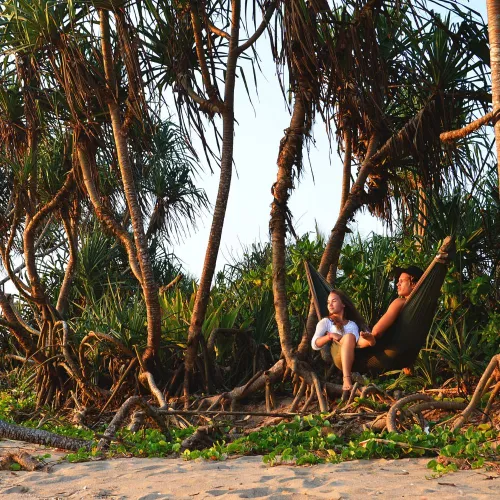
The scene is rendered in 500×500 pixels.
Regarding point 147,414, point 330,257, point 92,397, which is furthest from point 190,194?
point 147,414

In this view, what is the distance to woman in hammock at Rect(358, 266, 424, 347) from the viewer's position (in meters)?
6.06

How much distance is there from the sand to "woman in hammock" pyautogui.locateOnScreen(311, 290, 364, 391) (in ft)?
4.82

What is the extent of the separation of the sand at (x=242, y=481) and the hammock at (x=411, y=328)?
4.85 ft

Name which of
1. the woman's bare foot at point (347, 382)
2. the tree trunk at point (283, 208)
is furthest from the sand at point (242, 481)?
the tree trunk at point (283, 208)

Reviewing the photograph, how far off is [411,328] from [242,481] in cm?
216

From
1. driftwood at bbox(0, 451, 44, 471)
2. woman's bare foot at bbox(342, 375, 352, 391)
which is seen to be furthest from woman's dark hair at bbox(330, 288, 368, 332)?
driftwood at bbox(0, 451, 44, 471)

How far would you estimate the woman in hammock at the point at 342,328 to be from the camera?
20.3 ft

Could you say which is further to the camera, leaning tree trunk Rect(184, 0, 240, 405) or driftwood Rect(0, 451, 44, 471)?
leaning tree trunk Rect(184, 0, 240, 405)

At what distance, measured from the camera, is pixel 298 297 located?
8.64m

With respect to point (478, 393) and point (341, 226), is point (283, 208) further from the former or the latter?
point (478, 393)

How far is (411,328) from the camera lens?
5902mm

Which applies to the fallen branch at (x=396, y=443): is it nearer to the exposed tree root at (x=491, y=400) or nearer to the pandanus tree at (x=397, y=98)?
the exposed tree root at (x=491, y=400)

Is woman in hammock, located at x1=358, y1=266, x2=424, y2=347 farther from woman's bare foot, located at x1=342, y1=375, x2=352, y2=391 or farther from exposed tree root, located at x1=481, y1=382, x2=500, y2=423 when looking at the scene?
exposed tree root, located at x1=481, y1=382, x2=500, y2=423

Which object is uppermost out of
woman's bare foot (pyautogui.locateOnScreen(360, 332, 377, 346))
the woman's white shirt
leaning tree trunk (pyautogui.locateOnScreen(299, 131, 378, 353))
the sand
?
leaning tree trunk (pyautogui.locateOnScreen(299, 131, 378, 353))
